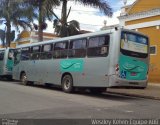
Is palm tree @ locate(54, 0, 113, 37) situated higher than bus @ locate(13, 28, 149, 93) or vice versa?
palm tree @ locate(54, 0, 113, 37)

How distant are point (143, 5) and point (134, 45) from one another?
46.4 ft

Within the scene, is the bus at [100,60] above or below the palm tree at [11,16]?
below

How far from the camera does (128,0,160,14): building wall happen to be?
30531mm

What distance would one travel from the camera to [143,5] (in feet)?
104

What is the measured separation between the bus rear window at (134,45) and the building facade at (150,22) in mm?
10428

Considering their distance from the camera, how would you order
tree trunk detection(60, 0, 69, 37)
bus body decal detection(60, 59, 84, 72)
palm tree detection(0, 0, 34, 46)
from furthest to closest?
1. palm tree detection(0, 0, 34, 46)
2. tree trunk detection(60, 0, 69, 37)
3. bus body decal detection(60, 59, 84, 72)

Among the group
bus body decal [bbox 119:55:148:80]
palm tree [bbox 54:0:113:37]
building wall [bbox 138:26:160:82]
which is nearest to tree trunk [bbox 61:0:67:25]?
palm tree [bbox 54:0:113:37]

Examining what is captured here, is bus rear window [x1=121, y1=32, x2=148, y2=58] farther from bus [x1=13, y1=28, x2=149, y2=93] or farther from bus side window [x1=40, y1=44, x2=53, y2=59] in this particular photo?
bus side window [x1=40, y1=44, x2=53, y2=59]

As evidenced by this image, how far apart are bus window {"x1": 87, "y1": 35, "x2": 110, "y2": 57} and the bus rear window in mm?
782

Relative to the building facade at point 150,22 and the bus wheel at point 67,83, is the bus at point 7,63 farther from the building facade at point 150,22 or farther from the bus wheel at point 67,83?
the bus wheel at point 67,83

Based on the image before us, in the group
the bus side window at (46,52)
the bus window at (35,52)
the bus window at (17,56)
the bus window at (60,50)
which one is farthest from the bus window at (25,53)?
the bus window at (60,50)

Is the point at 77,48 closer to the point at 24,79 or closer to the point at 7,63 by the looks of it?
the point at 24,79

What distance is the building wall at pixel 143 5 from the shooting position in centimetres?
3053

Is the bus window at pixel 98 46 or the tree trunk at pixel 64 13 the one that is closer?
the bus window at pixel 98 46
